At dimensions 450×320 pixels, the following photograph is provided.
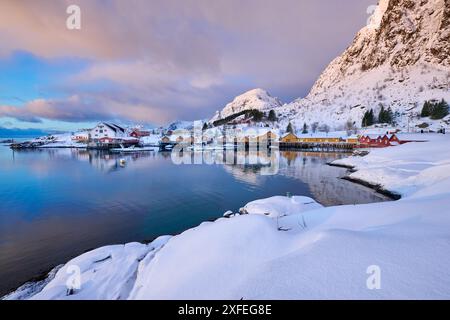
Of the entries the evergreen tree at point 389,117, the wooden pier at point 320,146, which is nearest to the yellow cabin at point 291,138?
the wooden pier at point 320,146

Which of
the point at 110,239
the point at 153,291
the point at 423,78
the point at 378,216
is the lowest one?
the point at 110,239

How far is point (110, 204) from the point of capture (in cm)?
1936

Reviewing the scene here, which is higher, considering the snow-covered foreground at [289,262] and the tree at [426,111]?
the tree at [426,111]

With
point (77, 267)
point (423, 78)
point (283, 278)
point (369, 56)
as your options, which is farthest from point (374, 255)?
point (369, 56)

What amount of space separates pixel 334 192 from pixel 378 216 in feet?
51.1

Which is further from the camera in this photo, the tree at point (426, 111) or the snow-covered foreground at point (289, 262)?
the tree at point (426, 111)

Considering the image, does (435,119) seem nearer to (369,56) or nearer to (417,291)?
(369,56)

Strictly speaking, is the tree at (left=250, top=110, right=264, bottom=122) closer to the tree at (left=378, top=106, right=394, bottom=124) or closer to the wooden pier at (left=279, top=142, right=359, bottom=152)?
the wooden pier at (left=279, top=142, right=359, bottom=152)

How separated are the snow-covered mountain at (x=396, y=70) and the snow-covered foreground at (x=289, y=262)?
9912 centimetres

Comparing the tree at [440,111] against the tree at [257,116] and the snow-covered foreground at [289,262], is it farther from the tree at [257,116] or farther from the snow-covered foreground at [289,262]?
the snow-covered foreground at [289,262]

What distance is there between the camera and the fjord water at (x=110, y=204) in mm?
11242

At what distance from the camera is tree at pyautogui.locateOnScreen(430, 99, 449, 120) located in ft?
248

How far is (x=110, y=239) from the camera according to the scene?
40.3ft

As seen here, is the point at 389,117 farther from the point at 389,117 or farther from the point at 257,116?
the point at 257,116
